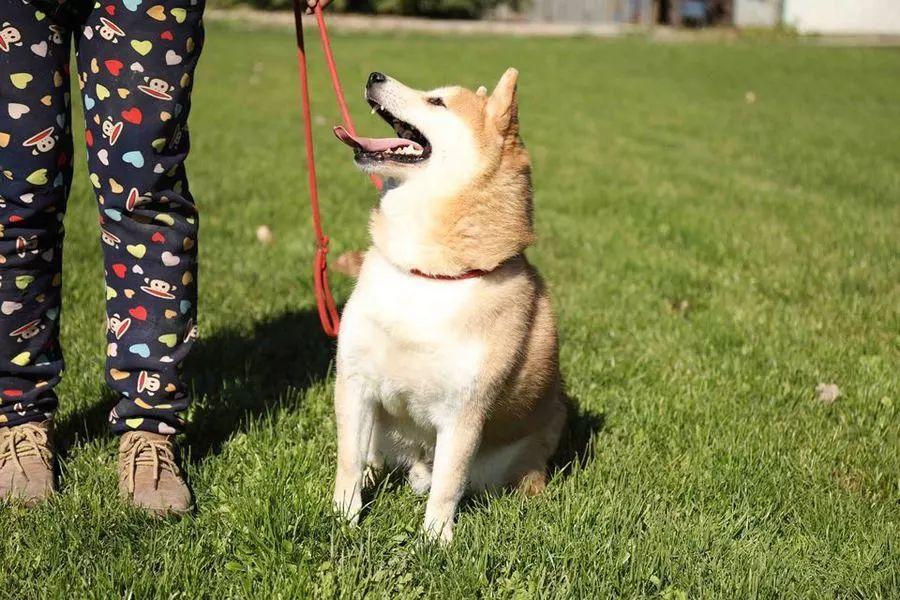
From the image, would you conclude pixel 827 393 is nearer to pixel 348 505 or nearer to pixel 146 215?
pixel 348 505

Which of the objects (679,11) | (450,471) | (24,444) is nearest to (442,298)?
(450,471)

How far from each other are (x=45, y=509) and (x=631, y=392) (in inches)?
88.7

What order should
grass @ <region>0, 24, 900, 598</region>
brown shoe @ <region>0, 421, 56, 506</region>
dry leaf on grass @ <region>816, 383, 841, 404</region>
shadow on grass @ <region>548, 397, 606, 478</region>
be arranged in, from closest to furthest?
grass @ <region>0, 24, 900, 598</region>, brown shoe @ <region>0, 421, 56, 506</region>, shadow on grass @ <region>548, 397, 606, 478</region>, dry leaf on grass @ <region>816, 383, 841, 404</region>

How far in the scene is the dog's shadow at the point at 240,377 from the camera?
3.13 m

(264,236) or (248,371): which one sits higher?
(264,236)

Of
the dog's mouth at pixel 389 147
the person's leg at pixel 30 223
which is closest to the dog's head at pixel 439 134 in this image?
the dog's mouth at pixel 389 147

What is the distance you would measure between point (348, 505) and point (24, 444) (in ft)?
3.30

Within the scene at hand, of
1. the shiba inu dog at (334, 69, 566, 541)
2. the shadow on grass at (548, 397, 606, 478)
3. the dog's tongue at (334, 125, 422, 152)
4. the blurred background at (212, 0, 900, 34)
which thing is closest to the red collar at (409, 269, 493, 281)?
the shiba inu dog at (334, 69, 566, 541)

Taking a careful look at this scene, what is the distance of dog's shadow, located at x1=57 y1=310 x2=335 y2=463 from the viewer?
10.3 ft

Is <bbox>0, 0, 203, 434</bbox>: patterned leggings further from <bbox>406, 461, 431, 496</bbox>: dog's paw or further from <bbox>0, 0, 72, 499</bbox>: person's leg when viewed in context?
<bbox>406, 461, 431, 496</bbox>: dog's paw

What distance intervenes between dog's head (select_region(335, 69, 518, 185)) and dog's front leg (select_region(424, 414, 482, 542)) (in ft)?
2.36

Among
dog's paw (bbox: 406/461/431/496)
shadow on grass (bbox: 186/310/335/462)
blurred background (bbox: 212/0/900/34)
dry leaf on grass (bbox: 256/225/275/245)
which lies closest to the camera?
dog's paw (bbox: 406/461/431/496)

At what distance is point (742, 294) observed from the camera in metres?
4.95

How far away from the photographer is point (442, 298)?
2.55 m
